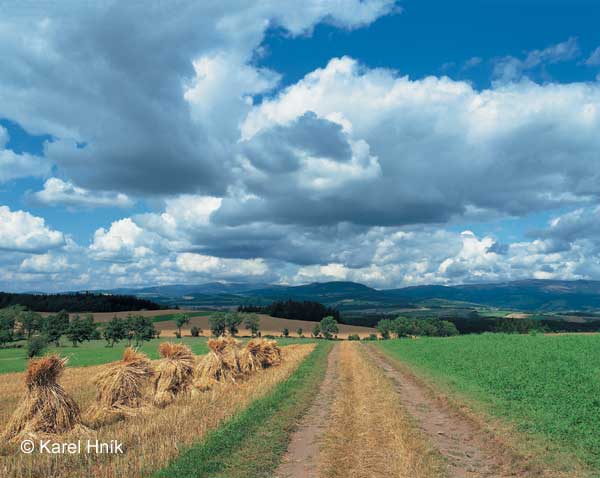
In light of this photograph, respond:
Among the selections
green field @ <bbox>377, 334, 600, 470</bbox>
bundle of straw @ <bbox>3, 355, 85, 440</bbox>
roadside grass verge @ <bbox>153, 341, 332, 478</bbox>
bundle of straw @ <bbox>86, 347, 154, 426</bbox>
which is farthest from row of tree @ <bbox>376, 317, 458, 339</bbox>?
bundle of straw @ <bbox>3, 355, 85, 440</bbox>

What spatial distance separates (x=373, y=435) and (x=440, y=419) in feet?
14.1

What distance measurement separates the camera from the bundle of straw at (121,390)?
57.9 ft

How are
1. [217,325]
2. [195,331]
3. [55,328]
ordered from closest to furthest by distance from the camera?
1. [55,328]
2. [195,331]
3. [217,325]

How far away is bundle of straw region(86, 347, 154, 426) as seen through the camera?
1764cm

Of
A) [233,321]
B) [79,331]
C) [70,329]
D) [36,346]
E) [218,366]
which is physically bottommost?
[233,321]

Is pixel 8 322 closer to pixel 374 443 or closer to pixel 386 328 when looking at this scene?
pixel 386 328

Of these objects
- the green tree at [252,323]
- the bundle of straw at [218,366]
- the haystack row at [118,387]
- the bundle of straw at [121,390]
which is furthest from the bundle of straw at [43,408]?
the green tree at [252,323]

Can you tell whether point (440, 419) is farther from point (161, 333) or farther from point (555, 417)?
point (161, 333)

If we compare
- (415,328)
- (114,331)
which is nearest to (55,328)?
(114,331)

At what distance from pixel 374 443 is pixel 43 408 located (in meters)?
11.4

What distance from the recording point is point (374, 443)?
41.3 ft

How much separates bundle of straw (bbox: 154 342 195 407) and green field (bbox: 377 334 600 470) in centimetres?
1437

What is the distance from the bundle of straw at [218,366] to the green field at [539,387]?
44.1 ft

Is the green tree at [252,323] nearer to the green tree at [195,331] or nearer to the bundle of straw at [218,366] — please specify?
the green tree at [195,331]
